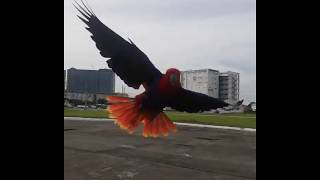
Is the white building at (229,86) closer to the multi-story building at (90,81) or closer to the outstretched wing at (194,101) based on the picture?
the outstretched wing at (194,101)

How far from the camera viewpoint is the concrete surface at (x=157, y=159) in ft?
22.0

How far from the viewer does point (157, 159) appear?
26.7ft

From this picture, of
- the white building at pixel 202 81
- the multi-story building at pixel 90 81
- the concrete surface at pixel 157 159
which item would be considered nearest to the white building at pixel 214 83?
the white building at pixel 202 81

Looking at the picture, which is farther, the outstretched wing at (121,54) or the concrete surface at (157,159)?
the concrete surface at (157,159)

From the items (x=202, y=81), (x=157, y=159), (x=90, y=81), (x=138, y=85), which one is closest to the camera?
(x=202, y=81)

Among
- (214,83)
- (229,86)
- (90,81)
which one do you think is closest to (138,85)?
(90,81)

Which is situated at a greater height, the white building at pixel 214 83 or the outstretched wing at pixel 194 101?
the white building at pixel 214 83

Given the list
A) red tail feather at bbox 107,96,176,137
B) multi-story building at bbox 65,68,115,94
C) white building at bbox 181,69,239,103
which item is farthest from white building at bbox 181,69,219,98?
multi-story building at bbox 65,68,115,94

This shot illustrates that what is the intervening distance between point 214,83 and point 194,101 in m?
0.23

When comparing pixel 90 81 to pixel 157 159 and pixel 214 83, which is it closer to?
pixel 214 83
